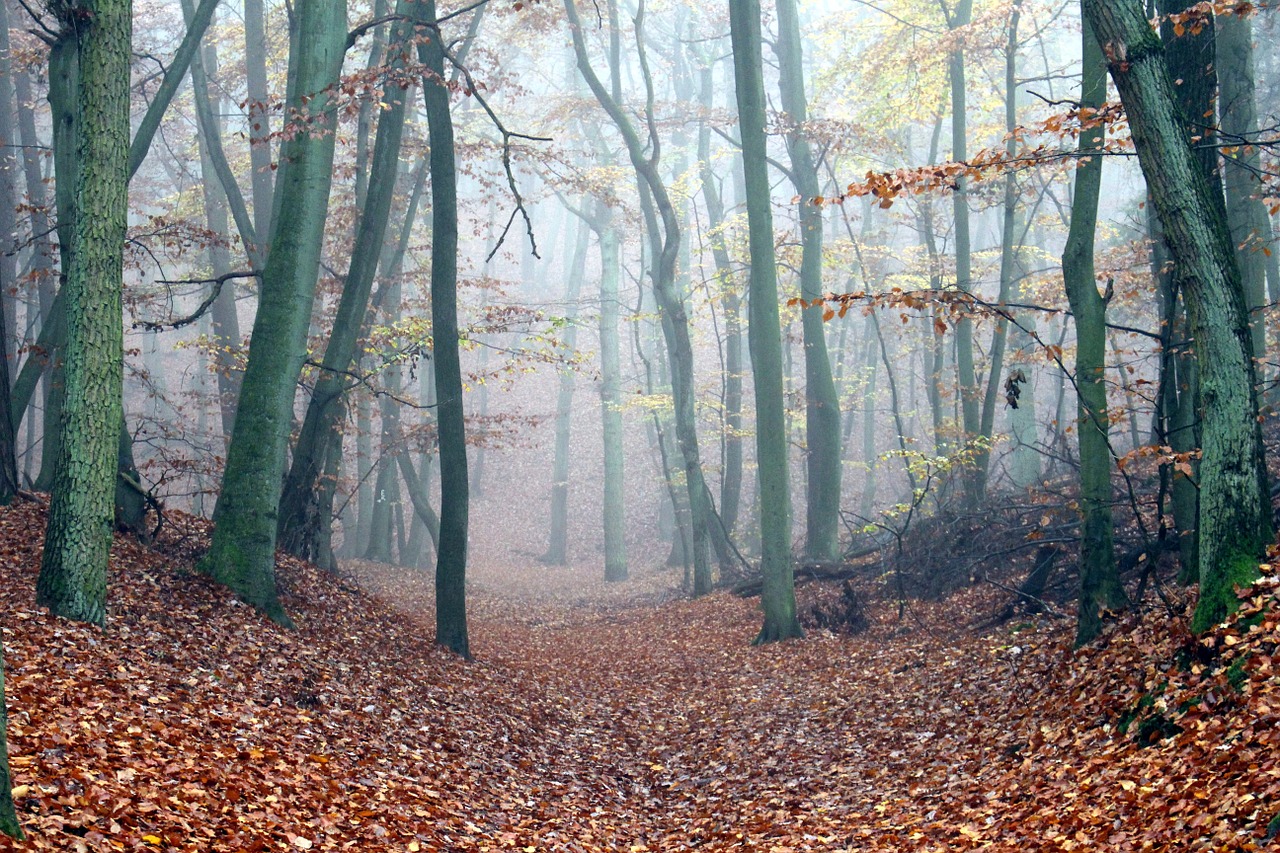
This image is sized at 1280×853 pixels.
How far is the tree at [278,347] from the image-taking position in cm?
895

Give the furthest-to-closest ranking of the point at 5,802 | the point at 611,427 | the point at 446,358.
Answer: the point at 611,427, the point at 446,358, the point at 5,802

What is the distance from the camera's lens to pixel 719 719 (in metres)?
9.47

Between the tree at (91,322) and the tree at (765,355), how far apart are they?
737 cm

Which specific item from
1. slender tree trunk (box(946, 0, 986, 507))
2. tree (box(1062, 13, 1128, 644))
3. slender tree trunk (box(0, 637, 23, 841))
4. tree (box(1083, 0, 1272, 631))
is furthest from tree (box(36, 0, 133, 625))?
slender tree trunk (box(946, 0, 986, 507))

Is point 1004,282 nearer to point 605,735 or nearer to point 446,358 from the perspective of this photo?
point 446,358

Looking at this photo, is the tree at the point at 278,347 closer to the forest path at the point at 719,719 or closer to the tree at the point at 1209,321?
the forest path at the point at 719,719

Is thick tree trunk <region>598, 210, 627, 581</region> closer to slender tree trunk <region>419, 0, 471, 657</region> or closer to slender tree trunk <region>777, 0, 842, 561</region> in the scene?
slender tree trunk <region>777, 0, 842, 561</region>

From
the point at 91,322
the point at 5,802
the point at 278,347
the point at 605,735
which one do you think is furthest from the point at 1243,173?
the point at 5,802

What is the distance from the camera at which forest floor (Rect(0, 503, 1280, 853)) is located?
185 inches

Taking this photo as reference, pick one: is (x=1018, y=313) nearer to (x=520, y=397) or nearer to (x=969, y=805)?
(x=969, y=805)

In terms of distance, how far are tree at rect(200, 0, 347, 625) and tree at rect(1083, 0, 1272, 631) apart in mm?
6762

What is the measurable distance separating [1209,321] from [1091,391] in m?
2.31

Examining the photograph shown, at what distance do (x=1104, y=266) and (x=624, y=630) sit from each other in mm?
10846

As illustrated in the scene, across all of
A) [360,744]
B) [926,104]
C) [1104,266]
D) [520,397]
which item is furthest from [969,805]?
[520,397]
